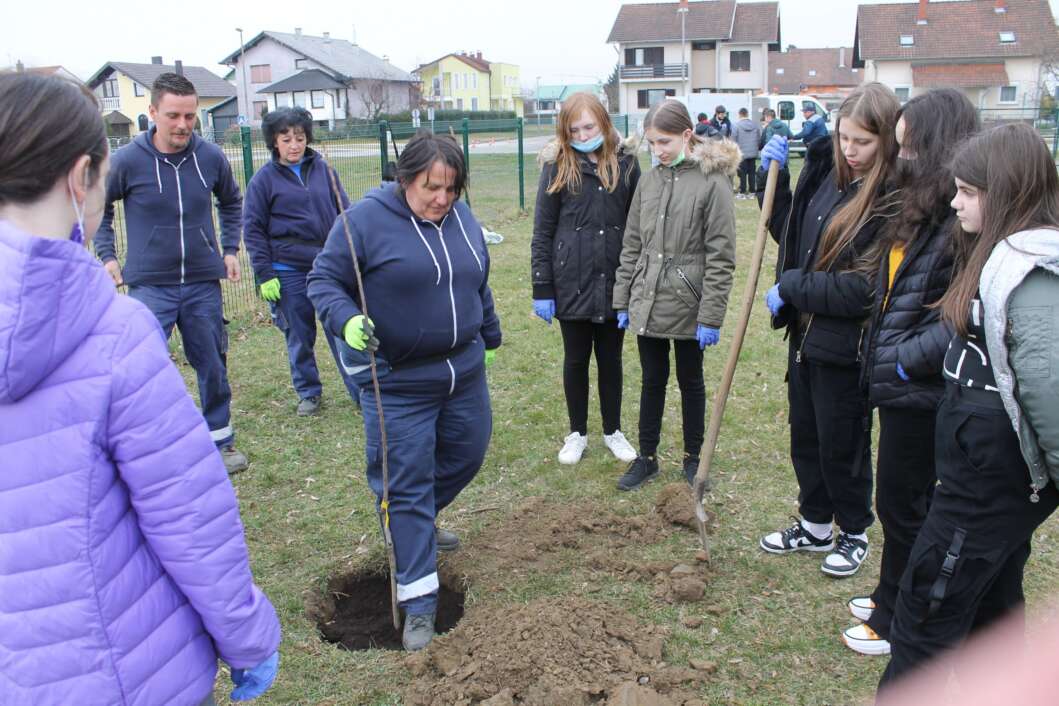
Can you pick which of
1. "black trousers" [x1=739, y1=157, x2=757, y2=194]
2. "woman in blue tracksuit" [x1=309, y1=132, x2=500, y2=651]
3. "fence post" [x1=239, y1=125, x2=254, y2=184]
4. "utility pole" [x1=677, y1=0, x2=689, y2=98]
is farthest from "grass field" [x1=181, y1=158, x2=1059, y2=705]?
"utility pole" [x1=677, y1=0, x2=689, y2=98]

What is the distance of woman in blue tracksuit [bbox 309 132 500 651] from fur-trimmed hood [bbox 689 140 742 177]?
54.4 inches

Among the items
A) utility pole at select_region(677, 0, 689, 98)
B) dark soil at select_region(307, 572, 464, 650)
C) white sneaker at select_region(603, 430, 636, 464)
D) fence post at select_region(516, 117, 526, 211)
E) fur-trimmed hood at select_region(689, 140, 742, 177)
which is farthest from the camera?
utility pole at select_region(677, 0, 689, 98)

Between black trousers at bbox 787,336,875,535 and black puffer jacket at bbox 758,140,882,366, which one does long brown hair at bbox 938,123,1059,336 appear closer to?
black puffer jacket at bbox 758,140,882,366

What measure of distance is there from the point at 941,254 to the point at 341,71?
2697 inches

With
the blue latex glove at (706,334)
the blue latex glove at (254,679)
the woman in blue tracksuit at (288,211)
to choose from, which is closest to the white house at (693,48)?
the woman in blue tracksuit at (288,211)

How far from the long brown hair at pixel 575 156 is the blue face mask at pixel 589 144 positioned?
0.03m

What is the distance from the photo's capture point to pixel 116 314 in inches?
61.3

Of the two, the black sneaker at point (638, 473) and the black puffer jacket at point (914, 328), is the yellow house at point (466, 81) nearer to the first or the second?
the black sneaker at point (638, 473)

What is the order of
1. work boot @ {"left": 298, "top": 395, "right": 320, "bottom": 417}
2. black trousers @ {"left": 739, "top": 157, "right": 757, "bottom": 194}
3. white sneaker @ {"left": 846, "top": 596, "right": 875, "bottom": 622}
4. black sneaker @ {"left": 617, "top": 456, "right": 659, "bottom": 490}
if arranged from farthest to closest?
black trousers @ {"left": 739, "top": 157, "right": 757, "bottom": 194}
work boot @ {"left": 298, "top": 395, "right": 320, "bottom": 417}
black sneaker @ {"left": 617, "top": 456, "right": 659, "bottom": 490}
white sneaker @ {"left": 846, "top": 596, "right": 875, "bottom": 622}

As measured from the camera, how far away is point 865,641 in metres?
3.32

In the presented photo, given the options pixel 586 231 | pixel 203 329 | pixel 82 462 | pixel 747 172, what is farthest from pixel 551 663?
pixel 747 172

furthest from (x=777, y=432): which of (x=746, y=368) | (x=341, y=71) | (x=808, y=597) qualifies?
(x=341, y=71)

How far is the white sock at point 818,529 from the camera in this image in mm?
4039

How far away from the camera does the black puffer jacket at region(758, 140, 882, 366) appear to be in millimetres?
3309
